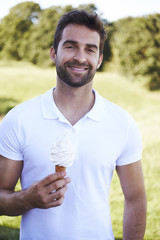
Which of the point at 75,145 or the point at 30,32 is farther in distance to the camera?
the point at 30,32

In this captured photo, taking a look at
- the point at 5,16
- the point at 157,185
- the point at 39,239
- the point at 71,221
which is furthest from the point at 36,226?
the point at 5,16

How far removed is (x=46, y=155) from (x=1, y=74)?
93.0 ft

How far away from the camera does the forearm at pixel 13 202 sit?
1.87 m

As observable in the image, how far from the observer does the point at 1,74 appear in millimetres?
28859

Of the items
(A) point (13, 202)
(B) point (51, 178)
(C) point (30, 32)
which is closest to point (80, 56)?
(B) point (51, 178)

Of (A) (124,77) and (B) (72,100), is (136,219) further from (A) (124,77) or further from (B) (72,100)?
(A) (124,77)

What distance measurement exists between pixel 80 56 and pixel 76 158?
28.0 inches

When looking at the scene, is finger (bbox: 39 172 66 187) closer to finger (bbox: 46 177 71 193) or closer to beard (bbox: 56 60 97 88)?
finger (bbox: 46 177 71 193)

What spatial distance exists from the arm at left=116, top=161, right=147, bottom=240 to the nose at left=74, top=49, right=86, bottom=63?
0.83 meters

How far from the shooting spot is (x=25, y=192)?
182 cm

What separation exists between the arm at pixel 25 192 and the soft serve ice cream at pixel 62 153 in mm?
106

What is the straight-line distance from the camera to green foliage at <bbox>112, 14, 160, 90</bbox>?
76.3 feet

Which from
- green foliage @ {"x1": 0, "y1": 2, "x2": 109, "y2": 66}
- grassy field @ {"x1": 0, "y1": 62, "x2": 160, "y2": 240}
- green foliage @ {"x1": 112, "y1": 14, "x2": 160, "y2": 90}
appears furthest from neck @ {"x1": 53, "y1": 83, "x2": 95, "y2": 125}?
green foliage @ {"x1": 0, "y1": 2, "x2": 109, "y2": 66}

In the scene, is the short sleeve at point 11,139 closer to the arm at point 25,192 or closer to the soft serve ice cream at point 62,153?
the arm at point 25,192
